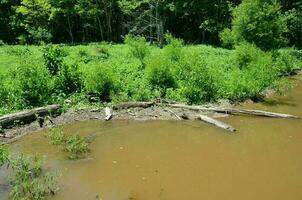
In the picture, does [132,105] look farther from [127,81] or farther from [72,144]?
[72,144]

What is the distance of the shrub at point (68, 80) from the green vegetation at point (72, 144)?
477 cm

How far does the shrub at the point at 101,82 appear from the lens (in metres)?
18.5

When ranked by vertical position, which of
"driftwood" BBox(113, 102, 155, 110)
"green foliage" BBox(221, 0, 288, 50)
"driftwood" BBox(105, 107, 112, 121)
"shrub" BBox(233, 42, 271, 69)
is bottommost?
"driftwood" BBox(105, 107, 112, 121)

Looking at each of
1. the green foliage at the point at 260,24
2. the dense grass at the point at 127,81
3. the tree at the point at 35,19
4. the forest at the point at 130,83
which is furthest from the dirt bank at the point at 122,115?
the tree at the point at 35,19

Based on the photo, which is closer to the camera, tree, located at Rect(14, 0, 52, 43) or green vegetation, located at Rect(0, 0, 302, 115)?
green vegetation, located at Rect(0, 0, 302, 115)

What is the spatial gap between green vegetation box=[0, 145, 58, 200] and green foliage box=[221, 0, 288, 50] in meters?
19.2

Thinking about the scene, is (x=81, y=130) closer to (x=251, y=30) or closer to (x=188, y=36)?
(x=251, y=30)

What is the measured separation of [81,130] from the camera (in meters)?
15.7

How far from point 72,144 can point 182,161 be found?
3396 mm

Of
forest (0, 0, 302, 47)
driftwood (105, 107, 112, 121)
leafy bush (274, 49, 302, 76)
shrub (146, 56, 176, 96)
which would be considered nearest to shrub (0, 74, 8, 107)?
driftwood (105, 107, 112, 121)

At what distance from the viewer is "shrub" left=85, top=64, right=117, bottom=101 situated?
18453mm

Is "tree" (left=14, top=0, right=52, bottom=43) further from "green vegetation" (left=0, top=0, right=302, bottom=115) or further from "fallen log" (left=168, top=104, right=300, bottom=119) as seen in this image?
"fallen log" (left=168, top=104, right=300, bottom=119)

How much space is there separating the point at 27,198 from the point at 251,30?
20787mm

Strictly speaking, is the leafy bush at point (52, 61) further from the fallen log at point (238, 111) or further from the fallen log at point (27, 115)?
the fallen log at point (238, 111)
